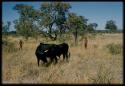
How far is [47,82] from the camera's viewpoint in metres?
8.21

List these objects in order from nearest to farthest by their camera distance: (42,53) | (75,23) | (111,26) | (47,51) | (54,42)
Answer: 1. (42,53)
2. (47,51)
3. (54,42)
4. (75,23)
5. (111,26)

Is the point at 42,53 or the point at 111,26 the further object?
the point at 111,26

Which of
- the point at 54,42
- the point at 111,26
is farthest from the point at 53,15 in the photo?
the point at 111,26

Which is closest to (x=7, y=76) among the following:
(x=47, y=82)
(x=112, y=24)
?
(x=47, y=82)

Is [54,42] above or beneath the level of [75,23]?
beneath

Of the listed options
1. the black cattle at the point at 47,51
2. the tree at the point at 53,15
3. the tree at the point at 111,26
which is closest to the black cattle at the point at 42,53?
the black cattle at the point at 47,51

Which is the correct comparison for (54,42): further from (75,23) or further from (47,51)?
(47,51)

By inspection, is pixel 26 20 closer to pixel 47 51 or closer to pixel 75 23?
pixel 75 23

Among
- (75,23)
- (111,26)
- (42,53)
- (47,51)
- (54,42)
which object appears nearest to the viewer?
(42,53)

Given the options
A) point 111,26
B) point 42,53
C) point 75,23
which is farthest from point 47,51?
point 111,26

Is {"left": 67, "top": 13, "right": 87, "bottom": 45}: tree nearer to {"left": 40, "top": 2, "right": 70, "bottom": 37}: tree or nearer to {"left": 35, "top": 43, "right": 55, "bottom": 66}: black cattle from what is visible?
{"left": 40, "top": 2, "right": 70, "bottom": 37}: tree

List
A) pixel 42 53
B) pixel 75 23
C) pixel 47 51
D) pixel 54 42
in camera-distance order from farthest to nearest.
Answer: pixel 75 23 < pixel 54 42 < pixel 47 51 < pixel 42 53

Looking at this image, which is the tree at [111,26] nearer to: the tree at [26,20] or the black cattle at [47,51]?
the tree at [26,20]

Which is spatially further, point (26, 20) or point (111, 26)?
point (111, 26)
